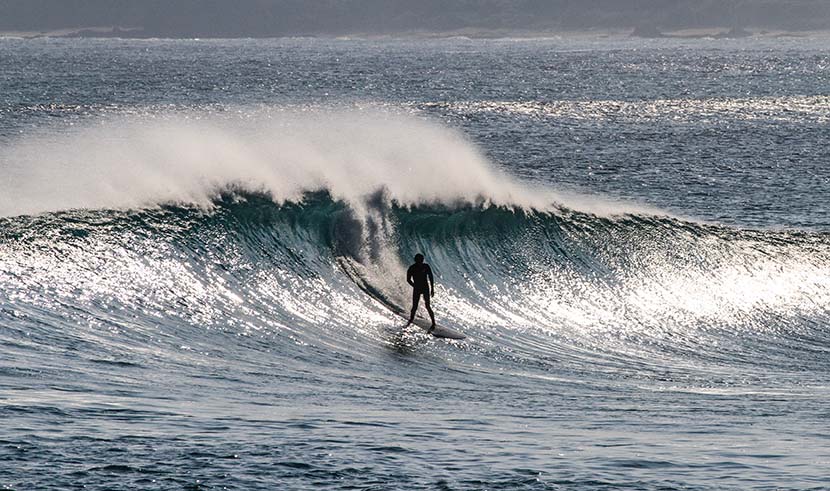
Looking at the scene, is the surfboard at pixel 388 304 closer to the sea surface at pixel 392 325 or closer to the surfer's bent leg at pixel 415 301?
the sea surface at pixel 392 325

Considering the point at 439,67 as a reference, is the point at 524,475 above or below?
below

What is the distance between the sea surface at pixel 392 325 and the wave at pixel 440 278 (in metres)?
0.08

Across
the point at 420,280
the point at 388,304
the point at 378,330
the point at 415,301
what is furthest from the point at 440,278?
the point at 378,330

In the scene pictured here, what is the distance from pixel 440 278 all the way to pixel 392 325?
4274mm

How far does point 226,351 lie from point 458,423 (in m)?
5.18

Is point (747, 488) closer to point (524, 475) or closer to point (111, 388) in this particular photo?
point (524, 475)

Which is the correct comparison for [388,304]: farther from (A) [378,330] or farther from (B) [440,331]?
(B) [440,331]

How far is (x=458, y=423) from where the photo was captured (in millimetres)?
15422

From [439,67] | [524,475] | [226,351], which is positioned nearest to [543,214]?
[226,351]

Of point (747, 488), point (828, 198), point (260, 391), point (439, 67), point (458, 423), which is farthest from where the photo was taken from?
point (439, 67)

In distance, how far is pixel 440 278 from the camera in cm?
2661

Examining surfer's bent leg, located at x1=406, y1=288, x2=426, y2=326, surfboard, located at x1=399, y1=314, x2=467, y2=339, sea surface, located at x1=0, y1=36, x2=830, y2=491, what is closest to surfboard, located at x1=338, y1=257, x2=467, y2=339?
surfboard, located at x1=399, y1=314, x2=467, y2=339

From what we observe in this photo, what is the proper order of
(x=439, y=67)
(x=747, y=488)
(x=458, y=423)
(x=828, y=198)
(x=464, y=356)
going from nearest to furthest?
(x=747, y=488) < (x=458, y=423) < (x=464, y=356) < (x=828, y=198) < (x=439, y=67)

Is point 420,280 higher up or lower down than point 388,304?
higher up
